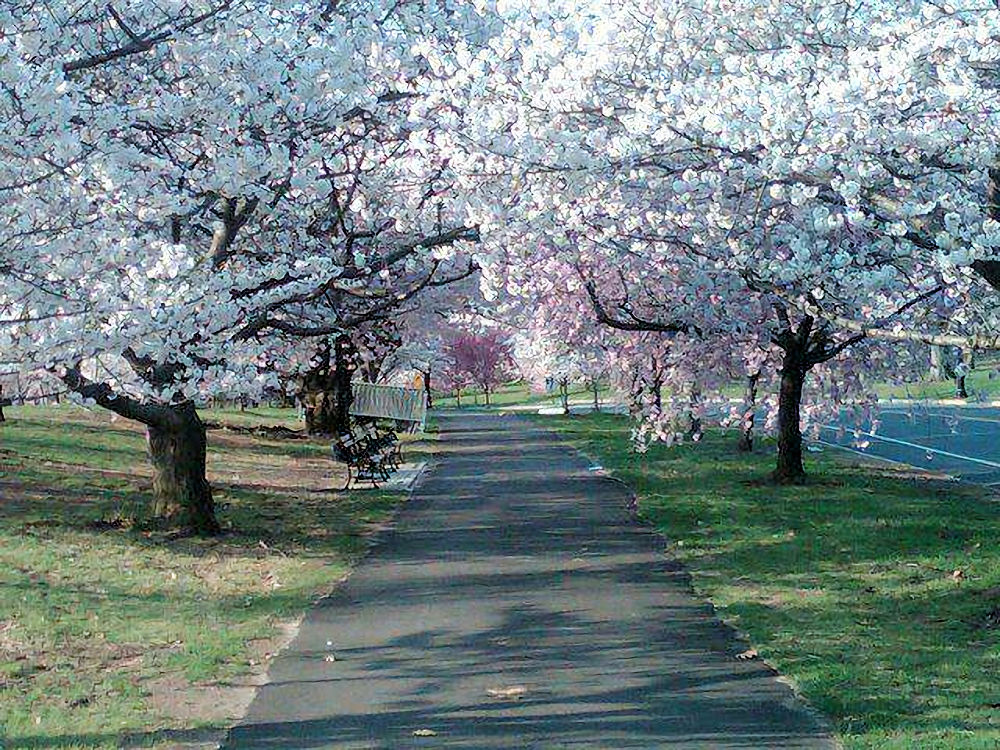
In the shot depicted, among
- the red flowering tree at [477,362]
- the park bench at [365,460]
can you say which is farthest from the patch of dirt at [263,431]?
the red flowering tree at [477,362]

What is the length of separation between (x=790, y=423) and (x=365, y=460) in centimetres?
780

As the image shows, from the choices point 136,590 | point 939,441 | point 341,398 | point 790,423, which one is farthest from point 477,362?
point 136,590

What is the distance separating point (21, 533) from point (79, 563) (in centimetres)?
191

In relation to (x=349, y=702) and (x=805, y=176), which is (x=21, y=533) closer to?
(x=349, y=702)

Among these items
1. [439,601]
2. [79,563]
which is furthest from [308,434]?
[439,601]

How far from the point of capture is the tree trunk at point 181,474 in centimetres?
1603

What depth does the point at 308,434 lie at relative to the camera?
131 feet

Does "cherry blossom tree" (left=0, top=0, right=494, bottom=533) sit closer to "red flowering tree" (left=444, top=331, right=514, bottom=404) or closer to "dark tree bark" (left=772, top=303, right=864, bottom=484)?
"dark tree bark" (left=772, top=303, right=864, bottom=484)

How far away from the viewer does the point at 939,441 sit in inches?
1288

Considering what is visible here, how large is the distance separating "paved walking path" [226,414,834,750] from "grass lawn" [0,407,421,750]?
1.76 ft

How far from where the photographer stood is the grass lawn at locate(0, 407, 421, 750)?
7961 millimetres

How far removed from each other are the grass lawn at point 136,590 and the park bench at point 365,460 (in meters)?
0.58

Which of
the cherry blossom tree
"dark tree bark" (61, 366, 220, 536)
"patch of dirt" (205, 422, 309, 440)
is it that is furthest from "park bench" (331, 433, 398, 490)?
"patch of dirt" (205, 422, 309, 440)

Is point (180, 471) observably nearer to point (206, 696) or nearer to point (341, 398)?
point (206, 696)
